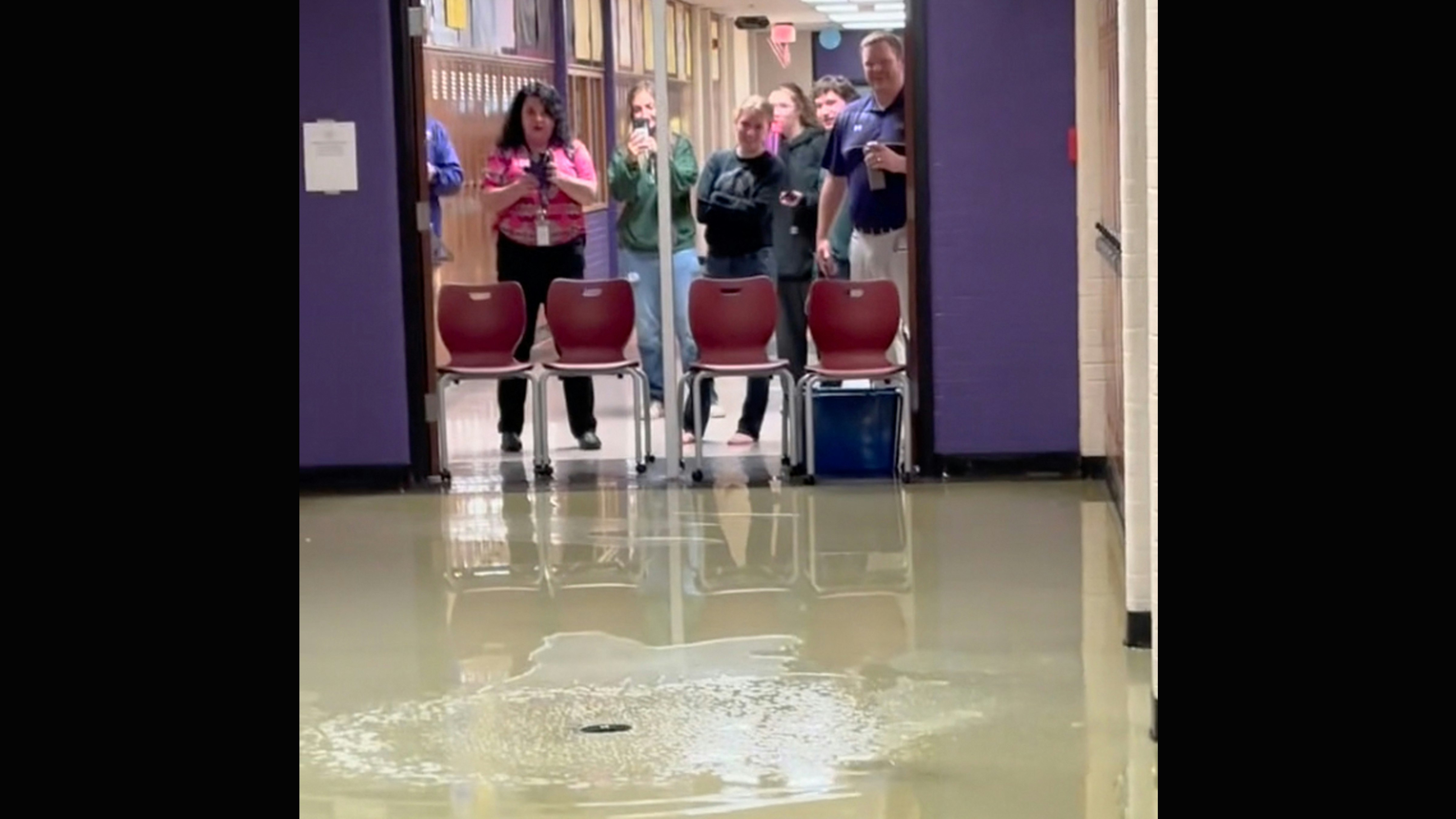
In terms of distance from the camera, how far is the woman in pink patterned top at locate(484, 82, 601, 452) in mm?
8391

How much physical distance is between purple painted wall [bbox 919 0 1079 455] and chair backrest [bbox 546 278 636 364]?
138 centimetres

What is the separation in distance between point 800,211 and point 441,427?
1945 mm

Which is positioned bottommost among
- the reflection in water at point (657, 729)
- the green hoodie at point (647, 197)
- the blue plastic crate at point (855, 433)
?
the reflection in water at point (657, 729)

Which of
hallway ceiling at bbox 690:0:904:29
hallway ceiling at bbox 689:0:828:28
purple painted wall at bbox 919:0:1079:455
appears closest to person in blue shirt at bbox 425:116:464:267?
purple painted wall at bbox 919:0:1079:455

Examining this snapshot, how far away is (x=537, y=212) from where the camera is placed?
27.8 feet

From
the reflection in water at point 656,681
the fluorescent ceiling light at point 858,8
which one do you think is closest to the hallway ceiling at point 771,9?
the fluorescent ceiling light at point 858,8

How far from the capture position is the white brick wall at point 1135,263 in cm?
479

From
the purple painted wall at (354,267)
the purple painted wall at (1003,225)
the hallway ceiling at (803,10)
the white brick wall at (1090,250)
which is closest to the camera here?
the white brick wall at (1090,250)

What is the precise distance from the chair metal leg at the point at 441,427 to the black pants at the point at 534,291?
0.61 metres

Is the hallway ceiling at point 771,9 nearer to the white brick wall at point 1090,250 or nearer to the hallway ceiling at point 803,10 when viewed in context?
the hallway ceiling at point 803,10

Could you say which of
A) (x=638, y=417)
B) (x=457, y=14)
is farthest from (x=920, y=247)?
(x=457, y=14)
